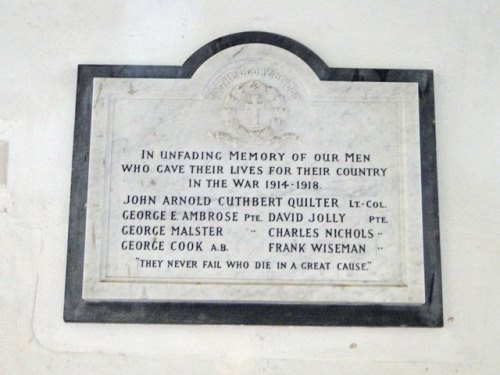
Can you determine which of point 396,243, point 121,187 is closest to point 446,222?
point 396,243

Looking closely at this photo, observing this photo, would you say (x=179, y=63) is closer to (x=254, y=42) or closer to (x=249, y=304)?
(x=254, y=42)

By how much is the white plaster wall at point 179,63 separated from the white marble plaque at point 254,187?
14cm

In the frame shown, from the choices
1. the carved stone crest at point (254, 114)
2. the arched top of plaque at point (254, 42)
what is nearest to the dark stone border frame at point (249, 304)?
the arched top of plaque at point (254, 42)

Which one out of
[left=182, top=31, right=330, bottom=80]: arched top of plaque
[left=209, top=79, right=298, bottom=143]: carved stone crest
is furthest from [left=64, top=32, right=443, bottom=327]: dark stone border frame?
[left=209, top=79, right=298, bottom=143]: carved stone crest

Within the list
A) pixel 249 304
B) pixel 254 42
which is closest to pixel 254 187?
pixel 249 304

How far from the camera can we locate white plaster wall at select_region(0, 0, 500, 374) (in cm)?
241

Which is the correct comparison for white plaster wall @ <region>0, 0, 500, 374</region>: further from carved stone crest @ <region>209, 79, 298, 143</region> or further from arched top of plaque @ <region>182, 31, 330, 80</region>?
carved stone crest @ <region>209, 79, 298, 143</region>

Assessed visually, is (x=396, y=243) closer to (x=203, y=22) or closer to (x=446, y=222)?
(x=446, y=222)

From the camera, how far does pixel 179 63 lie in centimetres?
265

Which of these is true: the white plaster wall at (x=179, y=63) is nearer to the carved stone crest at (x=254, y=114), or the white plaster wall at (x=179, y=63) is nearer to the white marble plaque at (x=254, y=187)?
the white marble plaque at (x=254, y=187)

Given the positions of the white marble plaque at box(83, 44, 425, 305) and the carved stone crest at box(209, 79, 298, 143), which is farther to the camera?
the carved stone crest at box(209, 79, 298, 143)

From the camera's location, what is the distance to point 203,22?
8.87ft

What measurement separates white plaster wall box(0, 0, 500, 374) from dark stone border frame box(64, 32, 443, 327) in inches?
1.8

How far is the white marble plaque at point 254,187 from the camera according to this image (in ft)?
7.98
